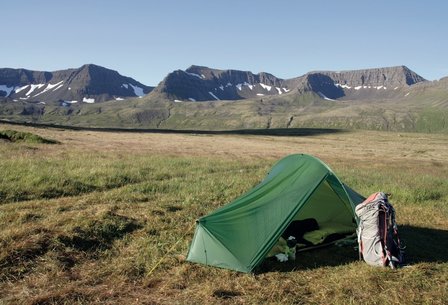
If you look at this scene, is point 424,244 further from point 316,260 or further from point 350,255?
point 316,260

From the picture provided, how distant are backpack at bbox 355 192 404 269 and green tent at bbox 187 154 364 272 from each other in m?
1.43

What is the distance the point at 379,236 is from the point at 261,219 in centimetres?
287

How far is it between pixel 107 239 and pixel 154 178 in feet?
34.9

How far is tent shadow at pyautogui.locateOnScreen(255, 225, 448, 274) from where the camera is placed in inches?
399

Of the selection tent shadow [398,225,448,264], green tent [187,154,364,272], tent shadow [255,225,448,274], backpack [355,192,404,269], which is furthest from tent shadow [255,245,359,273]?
tent shadow [398,225,448,264]

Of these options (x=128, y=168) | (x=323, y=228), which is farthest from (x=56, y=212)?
(x=128, y=168)

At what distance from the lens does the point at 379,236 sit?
1006 centimetres

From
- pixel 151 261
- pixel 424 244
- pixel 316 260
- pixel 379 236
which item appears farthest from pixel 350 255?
pixel 151 261

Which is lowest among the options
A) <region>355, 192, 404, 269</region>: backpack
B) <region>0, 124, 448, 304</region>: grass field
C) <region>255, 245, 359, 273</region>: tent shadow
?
<region>255, 245, 359, 273</region>: tent shadow

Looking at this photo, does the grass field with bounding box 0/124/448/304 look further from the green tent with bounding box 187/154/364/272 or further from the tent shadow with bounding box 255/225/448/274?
the green tent with bounding box 187/154/364/272

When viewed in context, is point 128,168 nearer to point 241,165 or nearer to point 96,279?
point 241,165

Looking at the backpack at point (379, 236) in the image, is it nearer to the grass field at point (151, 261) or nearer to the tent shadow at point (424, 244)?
the grass field at point (151, 261)

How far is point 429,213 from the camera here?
15.9 metres

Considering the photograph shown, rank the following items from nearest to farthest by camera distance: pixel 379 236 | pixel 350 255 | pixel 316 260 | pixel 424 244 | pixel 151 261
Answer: pixel 151 261 < pixel 379 236 < pixel 316 260 < pixel 350 255 < pixel 424 244
